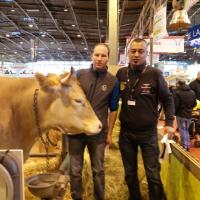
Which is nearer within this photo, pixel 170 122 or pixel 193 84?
pixel 170 122

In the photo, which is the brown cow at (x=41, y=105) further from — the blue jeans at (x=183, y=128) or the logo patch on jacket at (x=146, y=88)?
the blue jeans at (x=183, y=128)

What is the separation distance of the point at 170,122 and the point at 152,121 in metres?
0.17

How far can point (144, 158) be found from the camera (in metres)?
3.65

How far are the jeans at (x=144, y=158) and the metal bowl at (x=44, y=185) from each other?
1.04 metres

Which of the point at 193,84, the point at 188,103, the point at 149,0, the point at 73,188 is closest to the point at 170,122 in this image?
the point at 73,188

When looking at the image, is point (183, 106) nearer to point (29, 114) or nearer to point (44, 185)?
point (29, 114)

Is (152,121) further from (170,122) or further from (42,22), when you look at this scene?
(42,22)

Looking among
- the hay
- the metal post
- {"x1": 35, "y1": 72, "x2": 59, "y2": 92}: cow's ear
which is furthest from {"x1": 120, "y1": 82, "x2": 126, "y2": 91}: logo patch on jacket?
the metal post

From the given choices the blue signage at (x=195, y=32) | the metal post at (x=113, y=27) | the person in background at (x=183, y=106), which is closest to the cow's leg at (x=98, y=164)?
the metal post at (x=113, y=27)

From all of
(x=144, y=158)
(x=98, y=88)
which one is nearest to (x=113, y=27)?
(x=98, y=88)

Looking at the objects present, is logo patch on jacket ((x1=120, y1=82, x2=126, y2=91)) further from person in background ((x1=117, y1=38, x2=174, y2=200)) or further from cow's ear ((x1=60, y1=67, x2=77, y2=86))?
cow's ear ((x1=60, y1=67, x2=77, y2=86))

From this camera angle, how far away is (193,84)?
944 centimetres

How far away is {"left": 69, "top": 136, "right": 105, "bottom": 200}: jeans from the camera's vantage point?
11.8 ft

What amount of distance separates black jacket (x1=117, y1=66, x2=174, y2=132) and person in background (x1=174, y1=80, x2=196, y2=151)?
466 cm
